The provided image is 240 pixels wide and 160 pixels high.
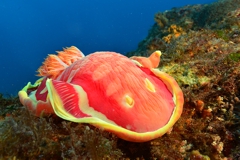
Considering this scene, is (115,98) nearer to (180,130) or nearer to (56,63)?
(180,130)

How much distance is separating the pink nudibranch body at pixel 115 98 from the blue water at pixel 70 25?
69500 millimetres

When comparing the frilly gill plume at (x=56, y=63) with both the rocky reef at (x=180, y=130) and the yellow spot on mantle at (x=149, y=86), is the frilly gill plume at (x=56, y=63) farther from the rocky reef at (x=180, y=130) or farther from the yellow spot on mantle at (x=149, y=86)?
the yellow spot on mantle at (x=149, y=86)

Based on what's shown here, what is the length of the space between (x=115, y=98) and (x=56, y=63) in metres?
1.26

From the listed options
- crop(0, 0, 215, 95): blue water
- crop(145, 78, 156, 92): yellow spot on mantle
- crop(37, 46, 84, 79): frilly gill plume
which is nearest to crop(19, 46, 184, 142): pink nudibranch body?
crop(145, 78, 156, 92): yellow spot on mantle

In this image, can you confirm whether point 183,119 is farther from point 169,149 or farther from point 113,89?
point 113,89

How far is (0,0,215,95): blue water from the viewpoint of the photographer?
255ft

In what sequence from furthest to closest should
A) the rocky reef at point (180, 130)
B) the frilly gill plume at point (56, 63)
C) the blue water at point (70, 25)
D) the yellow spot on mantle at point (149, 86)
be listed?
the blue water at point (70, 25), the frilly gill plume at point (56, 63), the yellow spot on mantle at point (149, 86), the rocky reef at point (180, 130)

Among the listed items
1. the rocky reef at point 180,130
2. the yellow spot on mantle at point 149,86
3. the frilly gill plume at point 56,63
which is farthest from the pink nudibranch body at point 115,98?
the frilly gill plume at point 56,63

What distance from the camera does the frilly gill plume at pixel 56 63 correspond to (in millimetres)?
3033

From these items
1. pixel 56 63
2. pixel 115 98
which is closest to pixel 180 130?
pixel 115 98

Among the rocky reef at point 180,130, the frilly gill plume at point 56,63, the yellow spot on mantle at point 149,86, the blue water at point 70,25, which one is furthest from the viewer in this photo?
the blue water at point 70,25

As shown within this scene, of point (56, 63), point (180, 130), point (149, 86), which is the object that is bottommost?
point (180, 130)

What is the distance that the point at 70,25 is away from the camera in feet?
305

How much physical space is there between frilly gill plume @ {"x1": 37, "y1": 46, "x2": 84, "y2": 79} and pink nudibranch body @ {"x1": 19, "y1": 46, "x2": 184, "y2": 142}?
13.5 inches
